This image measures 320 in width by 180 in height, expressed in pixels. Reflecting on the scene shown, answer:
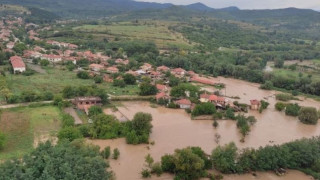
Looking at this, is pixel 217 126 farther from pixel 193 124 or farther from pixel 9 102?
pixel 9 102

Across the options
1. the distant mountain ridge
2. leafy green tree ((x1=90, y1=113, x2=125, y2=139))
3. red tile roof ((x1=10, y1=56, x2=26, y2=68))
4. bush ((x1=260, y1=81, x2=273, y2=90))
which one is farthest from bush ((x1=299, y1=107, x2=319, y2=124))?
the distant mountain ridge

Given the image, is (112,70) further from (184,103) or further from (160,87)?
(184,103)

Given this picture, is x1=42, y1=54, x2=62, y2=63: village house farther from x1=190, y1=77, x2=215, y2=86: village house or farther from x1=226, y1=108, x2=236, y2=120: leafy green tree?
x1=226, y1=108, x2=236, y2=120: leafy green tree

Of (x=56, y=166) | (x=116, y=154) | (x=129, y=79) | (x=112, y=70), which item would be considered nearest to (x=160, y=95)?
(x=129, y=79)

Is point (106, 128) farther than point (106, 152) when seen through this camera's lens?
Yes

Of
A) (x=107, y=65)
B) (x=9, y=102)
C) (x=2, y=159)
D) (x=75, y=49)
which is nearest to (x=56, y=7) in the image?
(x=75, y=49)
